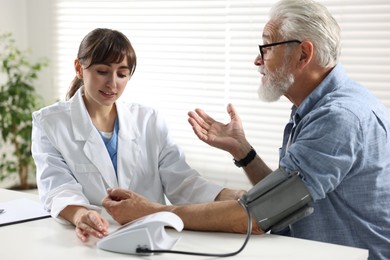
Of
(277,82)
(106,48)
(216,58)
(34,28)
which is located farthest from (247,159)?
(34,28)

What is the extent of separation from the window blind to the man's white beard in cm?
130

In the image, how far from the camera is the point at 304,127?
5.95 feet

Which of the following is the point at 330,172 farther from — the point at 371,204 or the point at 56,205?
the point at 56,205

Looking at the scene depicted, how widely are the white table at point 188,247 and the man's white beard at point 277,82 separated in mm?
528

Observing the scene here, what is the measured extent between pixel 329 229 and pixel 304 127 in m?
0.32

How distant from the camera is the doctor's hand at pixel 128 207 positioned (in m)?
1.82

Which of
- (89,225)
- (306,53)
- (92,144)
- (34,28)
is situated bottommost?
(89,225)

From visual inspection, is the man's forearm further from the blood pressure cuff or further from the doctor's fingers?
the doctor's fingers

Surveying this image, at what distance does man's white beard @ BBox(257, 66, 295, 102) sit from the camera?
201cm

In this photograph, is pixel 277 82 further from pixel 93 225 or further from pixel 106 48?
pixel 93 225

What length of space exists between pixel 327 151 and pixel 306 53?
0.39 m

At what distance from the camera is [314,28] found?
1.93 meters

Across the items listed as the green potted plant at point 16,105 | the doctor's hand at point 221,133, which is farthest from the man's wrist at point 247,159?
the green potted plant at point 16,105

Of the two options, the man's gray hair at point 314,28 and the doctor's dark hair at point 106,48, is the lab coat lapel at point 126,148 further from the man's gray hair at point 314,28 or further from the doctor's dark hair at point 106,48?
the man's gray hair at point 314,28
